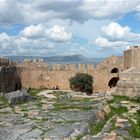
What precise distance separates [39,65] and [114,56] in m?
7.99

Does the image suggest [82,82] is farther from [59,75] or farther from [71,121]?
[71,121]

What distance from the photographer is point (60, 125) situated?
44.1 ft

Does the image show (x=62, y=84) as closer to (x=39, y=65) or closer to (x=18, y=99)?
(x=39, y=65)

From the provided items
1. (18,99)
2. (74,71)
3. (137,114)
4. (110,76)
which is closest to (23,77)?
(74,71)

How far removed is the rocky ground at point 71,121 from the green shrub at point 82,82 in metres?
16.8

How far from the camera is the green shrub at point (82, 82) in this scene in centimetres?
3431

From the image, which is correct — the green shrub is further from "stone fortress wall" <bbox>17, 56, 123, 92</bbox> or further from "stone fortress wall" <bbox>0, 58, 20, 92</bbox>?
"stone fortress wall" <bbox>0, 58, 20, 92</bbox>

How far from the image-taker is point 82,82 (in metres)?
34.3

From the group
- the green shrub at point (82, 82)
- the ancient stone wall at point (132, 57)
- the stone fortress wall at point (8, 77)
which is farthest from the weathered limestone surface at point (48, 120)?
the ancient stone wall at point (132, 57)

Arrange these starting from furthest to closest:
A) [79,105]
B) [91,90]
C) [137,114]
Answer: [91,90]
[79,105]
[137,114]

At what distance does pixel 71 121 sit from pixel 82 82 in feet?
67.0

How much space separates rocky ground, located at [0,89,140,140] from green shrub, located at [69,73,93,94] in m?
16.8

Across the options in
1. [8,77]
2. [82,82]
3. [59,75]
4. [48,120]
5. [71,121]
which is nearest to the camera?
[71,121]

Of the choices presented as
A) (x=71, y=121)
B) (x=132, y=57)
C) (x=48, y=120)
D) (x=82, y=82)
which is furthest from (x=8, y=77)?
(x=71, y=121)
